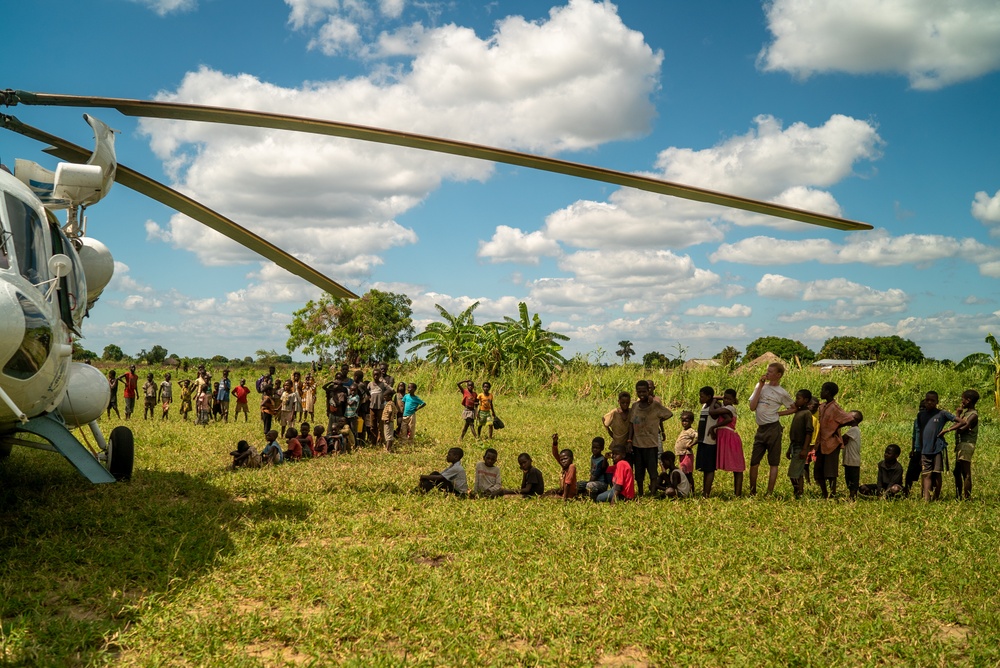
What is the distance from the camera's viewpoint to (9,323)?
4805 mm

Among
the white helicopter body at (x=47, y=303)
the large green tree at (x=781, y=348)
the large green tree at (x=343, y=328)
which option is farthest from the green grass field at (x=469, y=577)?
the large green tree at (x=781, y=348)

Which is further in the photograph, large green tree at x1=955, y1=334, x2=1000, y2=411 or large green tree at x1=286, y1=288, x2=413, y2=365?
A: large green tree at x1=286, y1=288, x2=413, y2=365

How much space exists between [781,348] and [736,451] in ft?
238

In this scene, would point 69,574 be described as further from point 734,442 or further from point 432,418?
point 432,418

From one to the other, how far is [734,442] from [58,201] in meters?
7.97

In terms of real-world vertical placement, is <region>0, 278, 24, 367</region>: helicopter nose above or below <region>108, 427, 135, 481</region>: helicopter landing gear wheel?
above

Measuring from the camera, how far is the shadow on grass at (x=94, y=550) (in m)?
4.23

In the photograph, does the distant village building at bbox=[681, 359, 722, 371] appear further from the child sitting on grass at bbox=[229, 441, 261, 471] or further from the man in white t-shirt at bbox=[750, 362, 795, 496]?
the child sitting on grass at bbox=[229, 441, 261, 471]

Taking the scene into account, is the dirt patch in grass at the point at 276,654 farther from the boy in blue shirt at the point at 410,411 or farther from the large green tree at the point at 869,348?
the large green tree at the point at 869,348

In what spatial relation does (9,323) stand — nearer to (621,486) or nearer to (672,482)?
(621,486)

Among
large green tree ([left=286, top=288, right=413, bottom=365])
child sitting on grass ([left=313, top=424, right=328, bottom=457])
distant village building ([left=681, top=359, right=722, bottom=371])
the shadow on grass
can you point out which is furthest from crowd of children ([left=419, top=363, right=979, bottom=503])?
large green tree ([left=286, top=288, right=413, bottom=365])

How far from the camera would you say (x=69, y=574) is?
208 inches

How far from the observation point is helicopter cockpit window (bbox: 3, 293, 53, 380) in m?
5.16

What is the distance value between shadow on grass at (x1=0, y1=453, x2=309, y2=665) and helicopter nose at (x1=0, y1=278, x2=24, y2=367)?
1658 millimetres
